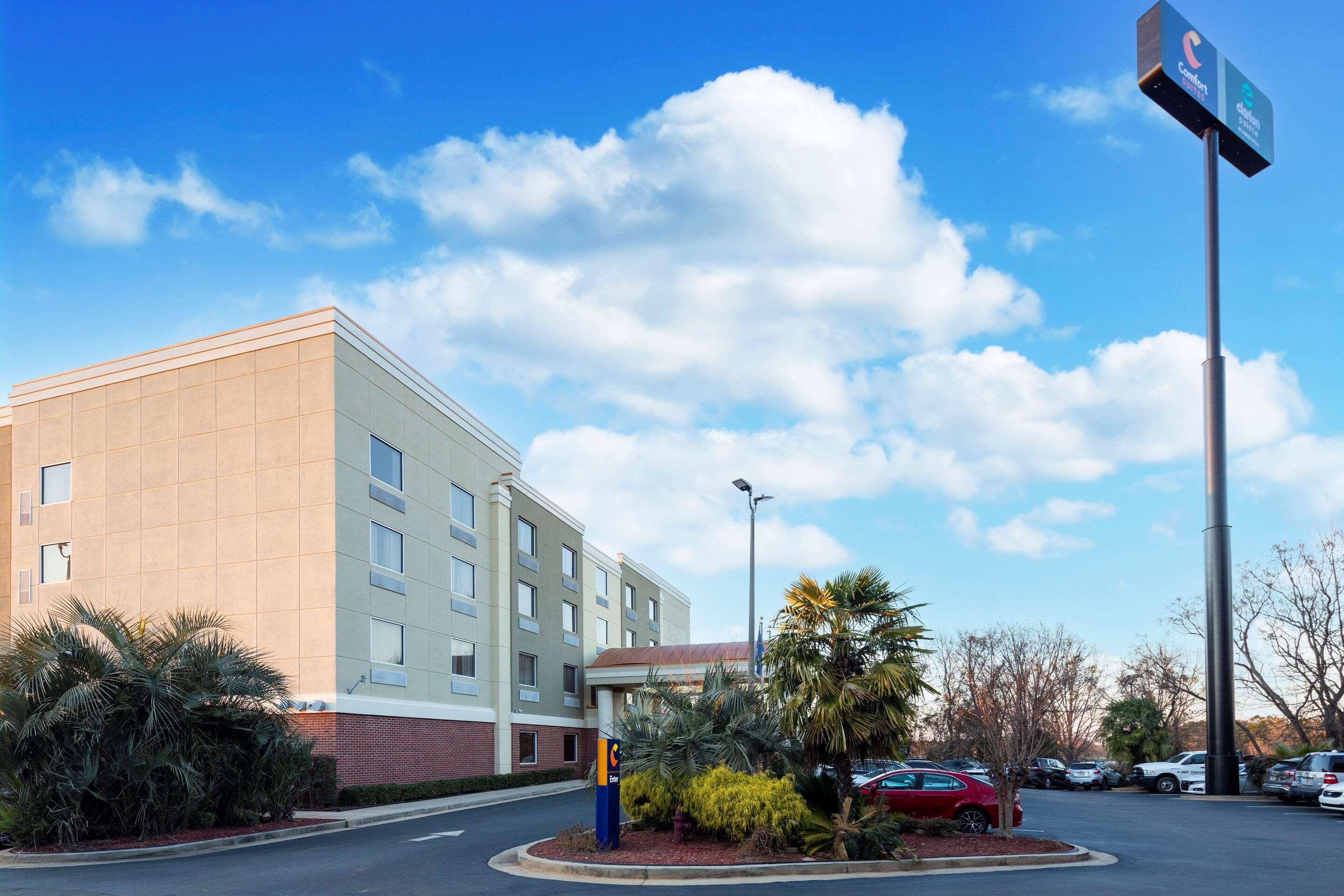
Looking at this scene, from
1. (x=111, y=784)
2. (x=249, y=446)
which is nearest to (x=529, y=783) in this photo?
(x=249, y=446)

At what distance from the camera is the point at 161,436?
31.8 m

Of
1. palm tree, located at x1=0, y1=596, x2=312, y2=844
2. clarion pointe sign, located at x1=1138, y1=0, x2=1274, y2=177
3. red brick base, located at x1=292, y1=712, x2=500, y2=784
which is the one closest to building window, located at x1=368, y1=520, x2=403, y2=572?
red brick base, located at x1=292, y1=712, x2=500, y2=784

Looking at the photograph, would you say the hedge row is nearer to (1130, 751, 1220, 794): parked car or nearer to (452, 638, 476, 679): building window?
(452, 638, 476, 679): building window

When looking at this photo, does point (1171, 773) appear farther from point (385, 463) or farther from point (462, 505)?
point (385, 463)

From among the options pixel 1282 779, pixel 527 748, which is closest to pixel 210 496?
pixel 527 748

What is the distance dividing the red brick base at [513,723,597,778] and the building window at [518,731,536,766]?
0.14 ft

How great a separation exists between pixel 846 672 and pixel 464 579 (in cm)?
2367

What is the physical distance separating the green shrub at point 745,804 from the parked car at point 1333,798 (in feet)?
57.0

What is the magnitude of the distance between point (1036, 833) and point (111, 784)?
17248mm

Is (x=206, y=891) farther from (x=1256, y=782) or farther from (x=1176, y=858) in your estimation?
(x=1256, y=782)

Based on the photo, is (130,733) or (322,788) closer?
(130,733)

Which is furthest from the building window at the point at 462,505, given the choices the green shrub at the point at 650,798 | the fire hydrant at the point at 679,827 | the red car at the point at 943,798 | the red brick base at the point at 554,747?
the fire hydrant at the point at 679,827

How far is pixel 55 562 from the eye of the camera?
108 feet

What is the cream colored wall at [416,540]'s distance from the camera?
29.6m
